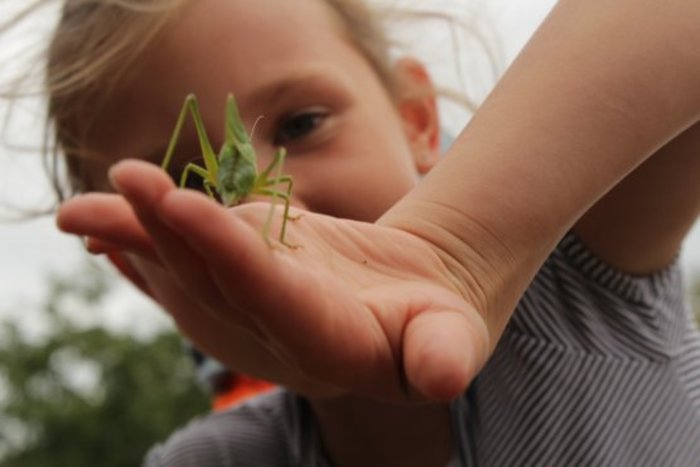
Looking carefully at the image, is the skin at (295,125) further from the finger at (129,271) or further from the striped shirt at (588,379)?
the finger at (129,271)

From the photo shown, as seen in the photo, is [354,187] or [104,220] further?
[354,187]

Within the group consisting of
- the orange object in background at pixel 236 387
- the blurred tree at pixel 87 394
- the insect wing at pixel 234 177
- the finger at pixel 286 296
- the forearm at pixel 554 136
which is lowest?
the blurred tree at pixel 87 394

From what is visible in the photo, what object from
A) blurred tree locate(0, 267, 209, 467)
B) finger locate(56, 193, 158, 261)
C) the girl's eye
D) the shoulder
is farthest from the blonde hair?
blurred tree locate(0, 267, 209, 467)

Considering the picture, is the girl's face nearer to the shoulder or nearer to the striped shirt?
the striped shirt

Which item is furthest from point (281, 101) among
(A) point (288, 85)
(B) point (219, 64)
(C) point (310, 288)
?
(C) point (310, 288)

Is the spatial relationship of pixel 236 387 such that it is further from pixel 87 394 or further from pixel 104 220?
pixel 87 394

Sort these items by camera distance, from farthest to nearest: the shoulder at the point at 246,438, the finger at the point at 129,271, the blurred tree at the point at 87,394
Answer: the blurred tree at the point at 87,394 → the finger at the point at 129,271 → the shoulder at the point at 246,438

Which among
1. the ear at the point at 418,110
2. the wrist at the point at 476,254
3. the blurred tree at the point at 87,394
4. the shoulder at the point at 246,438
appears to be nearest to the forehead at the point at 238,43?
the ear at the point at 418,110
